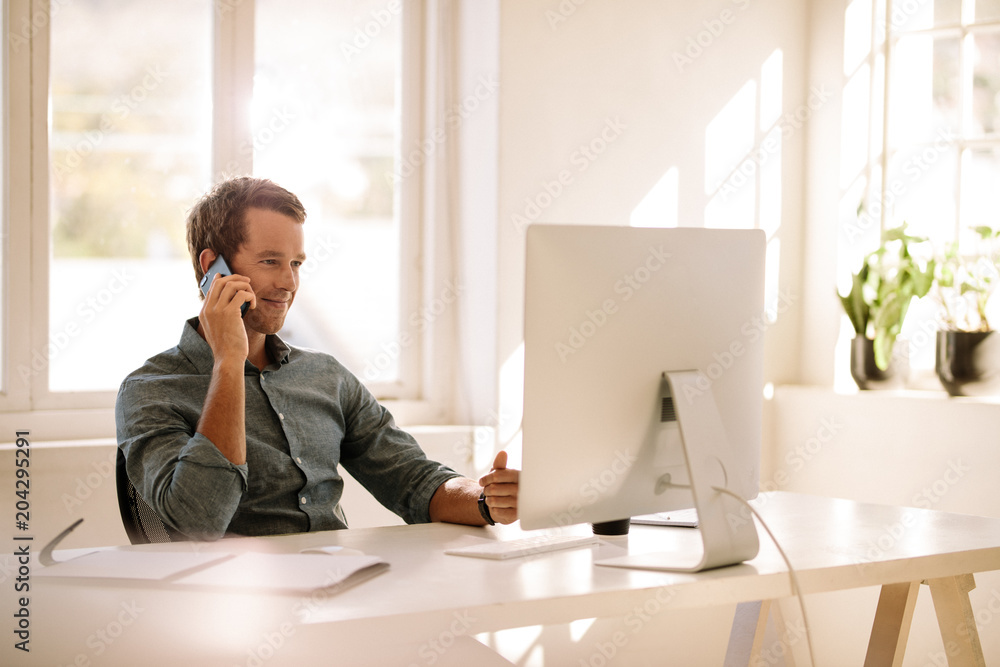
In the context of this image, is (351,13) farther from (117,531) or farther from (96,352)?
(117,531)

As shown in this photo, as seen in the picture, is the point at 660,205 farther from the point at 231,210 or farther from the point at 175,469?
the point at 175,469

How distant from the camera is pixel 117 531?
7.87 ft

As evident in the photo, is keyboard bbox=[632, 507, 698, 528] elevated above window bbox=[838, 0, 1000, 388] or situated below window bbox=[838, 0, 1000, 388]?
below

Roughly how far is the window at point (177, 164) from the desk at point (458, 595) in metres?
1.25

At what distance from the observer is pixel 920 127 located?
10.7 feet

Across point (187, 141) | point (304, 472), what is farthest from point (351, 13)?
point (304, 472)

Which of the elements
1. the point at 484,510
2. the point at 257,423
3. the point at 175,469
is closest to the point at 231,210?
the point at 257,423

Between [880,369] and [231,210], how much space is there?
2164 millimetres

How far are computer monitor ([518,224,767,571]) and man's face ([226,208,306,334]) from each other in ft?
2.55

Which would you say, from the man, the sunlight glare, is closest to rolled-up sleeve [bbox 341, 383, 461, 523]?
the man

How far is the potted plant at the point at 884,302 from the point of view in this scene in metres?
3.01

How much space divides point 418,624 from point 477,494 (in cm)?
62

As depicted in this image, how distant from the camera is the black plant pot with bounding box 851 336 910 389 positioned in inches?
123

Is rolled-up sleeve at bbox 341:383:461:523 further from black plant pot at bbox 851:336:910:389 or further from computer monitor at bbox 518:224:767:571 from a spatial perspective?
black plant pot at bbox 851:336:910:389
